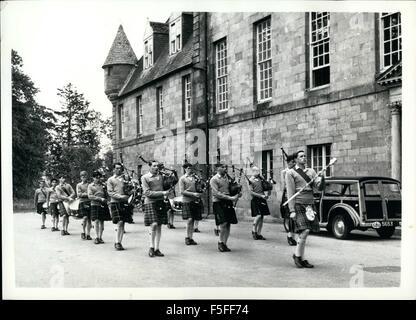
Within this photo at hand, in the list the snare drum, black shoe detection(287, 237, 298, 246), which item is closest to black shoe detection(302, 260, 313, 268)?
black shoe detection(287, 237, 298, 246)

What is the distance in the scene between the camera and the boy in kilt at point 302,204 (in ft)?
24.0

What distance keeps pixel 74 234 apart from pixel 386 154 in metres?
6.73

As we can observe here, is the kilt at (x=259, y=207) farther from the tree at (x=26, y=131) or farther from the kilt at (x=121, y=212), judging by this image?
the tree at (x=26, y=131)

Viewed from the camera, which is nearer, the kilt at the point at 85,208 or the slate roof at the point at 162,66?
the slate roof at the point at 162,66

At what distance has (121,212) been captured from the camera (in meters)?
9.45

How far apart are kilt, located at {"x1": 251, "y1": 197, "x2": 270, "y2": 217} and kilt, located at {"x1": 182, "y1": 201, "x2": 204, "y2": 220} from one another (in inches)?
41.9

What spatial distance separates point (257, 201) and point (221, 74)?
10.1 feet

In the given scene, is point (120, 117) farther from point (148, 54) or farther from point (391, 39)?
point (391, 39)

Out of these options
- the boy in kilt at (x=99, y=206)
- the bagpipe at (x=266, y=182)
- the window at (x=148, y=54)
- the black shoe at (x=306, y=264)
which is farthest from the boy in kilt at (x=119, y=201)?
the black shoe at (x=306, y=264)

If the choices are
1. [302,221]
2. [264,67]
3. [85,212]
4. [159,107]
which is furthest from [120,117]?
[302,221]

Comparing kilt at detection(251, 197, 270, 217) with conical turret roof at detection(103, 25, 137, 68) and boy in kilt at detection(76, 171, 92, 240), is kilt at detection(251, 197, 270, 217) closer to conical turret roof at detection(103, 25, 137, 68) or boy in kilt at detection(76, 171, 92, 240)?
boy in kilt at detection(76, 171, 92, 240)

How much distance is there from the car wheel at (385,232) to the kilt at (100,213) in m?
5.28
